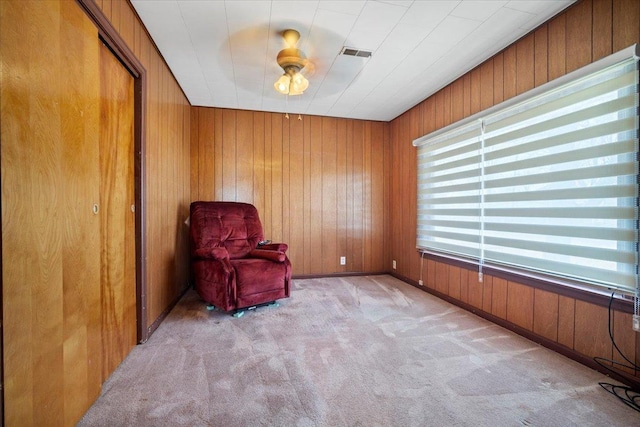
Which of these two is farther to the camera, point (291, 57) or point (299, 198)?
point (299, 198)

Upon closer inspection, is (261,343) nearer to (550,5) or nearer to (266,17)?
(266,17)

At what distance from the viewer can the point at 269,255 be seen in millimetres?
3010

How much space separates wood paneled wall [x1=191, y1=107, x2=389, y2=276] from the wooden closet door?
1892 millimetres

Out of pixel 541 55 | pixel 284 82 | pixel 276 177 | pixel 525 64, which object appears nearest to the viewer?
pixel 541 55

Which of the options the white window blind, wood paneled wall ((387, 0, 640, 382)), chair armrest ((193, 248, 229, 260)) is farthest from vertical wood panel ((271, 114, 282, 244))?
the white window blind

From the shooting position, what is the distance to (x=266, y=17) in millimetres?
2016

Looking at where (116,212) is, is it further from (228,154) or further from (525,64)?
(525,64)

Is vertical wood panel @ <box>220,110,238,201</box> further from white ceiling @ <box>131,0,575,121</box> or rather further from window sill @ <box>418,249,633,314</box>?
window sill @ <box>418,249,633,314</box>

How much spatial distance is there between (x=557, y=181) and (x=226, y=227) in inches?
126

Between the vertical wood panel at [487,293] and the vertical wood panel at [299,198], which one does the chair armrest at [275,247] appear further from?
the vertical wood panel at [487,293]

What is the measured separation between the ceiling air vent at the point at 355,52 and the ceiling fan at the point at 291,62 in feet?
1.20

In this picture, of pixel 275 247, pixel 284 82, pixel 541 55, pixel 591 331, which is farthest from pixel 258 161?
pixel 591 331

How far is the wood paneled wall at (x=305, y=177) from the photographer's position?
3.88 meters

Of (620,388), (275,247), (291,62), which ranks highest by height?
(291,62)
